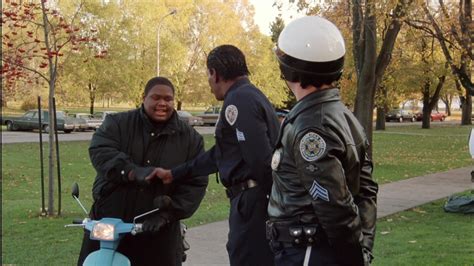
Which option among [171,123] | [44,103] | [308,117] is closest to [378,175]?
[171,123]

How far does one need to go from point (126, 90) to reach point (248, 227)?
136 ft

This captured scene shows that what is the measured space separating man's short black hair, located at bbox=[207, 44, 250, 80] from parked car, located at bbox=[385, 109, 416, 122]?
219ft

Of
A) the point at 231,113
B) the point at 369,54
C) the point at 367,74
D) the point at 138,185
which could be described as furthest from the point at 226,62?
the point at 367,74

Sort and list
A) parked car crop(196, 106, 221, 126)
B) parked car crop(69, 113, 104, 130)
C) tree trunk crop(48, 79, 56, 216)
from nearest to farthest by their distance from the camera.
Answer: tree trunk crop(48, 79, 56, 216)
parked car crop(69, 113, 104, 130)
parked car crop(196, 106, 221, 126)

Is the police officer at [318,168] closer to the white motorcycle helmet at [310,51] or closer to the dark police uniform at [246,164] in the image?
the white motorcycle helmet at [310,51]

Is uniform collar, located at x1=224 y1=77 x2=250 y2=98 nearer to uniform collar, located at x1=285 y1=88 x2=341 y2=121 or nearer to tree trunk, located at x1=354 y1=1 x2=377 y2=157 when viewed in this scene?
uniform collar, located at x1=285 y1=88 x2=341 y2=121

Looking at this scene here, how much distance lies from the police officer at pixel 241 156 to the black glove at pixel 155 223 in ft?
0.76

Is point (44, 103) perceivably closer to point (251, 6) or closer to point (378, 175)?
point (251, 6)

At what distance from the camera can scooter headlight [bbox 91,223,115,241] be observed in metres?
3.61

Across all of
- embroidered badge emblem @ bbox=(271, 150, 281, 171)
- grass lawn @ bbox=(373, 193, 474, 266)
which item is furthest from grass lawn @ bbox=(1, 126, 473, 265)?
embroidered badge emblem @ bbox=(271, 150, 281, 171)

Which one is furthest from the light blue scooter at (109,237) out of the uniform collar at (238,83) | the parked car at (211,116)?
the parked car at (211,116)

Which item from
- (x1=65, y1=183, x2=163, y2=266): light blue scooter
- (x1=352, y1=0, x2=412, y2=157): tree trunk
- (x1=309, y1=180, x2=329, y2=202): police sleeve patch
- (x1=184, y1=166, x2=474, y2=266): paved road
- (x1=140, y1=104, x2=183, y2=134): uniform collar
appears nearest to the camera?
(x1=309, y1=180, x2=329, y2=202): police sleeve patch

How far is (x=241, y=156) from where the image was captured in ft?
12.4

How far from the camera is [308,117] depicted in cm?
270
